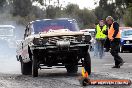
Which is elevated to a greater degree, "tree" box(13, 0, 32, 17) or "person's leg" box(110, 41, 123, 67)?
"person's leg" box(110, 41, 123, 67)

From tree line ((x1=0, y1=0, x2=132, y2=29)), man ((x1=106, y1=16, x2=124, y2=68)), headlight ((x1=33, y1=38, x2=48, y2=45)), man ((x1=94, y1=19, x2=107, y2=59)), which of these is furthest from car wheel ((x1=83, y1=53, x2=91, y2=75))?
tree line ((x1=0, y1=0, x2=132, y2=29))

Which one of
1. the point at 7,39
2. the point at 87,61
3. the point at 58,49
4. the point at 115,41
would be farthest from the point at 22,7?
the point at 58,49

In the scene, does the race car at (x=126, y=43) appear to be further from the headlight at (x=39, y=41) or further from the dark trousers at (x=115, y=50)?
the headlight at (x=39, y=41)

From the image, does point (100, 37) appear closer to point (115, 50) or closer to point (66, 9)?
point (115, 50)

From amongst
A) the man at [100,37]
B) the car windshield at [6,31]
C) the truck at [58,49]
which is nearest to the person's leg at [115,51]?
the truck at [58,49]

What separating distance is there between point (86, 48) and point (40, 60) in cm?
135

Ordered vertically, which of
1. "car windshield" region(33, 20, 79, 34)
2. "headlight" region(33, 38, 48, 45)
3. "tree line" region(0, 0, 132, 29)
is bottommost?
"tree line" region(0, 0, 132, 29)

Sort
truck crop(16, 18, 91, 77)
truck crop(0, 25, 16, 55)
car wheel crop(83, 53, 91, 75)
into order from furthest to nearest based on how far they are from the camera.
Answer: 1. truck crop(0, 25, 16, 55)
2. car wheel crop(83, 53, 91, 75)
3. truck crop(16, 18, 91, 77)

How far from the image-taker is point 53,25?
650 inches

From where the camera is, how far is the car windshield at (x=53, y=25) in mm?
16438

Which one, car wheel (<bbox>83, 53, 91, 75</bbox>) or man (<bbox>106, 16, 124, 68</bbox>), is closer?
car wheel (<bbox>83, 53, 91, 75</bbox>)

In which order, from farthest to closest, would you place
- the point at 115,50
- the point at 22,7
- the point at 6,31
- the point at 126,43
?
the point at 22,7
the point at 126,43
the point at 6,31
the point at 115,50

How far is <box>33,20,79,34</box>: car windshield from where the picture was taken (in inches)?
647

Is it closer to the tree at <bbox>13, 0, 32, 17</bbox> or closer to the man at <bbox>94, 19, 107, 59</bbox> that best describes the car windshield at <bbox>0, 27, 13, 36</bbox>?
the man at <bbox>94, 19, 107, 59</bbox>
